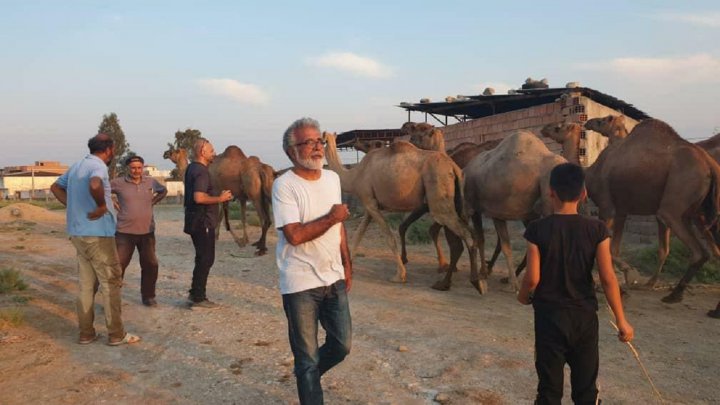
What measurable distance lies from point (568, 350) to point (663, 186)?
5472 mm

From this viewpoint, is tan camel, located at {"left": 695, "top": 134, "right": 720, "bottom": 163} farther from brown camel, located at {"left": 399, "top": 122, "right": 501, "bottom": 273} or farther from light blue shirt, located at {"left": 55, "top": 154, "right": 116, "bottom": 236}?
light blue shirt, located at {"left": 55, "top": 154, "right": 116, "bottom": 236}

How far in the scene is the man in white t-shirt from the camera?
337cm

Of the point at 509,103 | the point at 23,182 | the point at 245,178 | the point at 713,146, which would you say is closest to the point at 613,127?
the point at 713,146

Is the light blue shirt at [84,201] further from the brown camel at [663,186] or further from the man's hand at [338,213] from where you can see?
the brown camel at [663,186]

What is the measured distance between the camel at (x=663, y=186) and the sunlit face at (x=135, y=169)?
665cm

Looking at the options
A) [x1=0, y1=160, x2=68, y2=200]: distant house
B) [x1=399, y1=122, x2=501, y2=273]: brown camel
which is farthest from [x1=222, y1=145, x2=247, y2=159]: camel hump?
[x1=0, y1=160, x2=68, y2=200]: distant house

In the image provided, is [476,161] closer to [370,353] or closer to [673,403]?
[370,353]

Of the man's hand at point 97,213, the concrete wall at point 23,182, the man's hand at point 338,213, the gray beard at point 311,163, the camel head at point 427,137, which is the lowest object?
the concrete wall at point 23,182

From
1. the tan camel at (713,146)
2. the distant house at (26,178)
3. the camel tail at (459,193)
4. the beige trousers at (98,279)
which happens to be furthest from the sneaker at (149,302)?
the distant house at (26,178)

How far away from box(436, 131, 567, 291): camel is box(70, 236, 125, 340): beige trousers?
4.72 metres

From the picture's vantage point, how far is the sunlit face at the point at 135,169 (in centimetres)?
703

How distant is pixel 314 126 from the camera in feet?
11.7

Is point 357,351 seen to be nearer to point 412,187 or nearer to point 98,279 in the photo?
point 98,279

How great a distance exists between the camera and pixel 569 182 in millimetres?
3230
